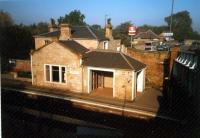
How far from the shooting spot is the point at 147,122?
8320mm

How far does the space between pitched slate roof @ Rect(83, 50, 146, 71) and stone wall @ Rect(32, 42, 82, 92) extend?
677mm

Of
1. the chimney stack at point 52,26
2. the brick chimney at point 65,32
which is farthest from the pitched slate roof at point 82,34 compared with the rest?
the chimney stack at point 52,26

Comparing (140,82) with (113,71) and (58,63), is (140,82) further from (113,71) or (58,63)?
(58,63)

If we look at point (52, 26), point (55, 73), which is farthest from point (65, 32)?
point (55, 73)

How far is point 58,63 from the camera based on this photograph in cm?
1169

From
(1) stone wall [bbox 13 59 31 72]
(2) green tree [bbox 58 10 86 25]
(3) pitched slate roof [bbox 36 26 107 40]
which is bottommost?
(1) stone wall [bbox 13 59 31 72]

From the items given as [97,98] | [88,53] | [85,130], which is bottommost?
[85,130]

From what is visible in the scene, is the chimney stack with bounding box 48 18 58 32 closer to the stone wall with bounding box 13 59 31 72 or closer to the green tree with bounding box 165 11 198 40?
the stone wall with bounding box 13 59 31 72

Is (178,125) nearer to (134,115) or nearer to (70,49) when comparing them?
(134,115)

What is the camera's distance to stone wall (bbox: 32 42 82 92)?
37.0 ft

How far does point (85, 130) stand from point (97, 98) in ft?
8.35

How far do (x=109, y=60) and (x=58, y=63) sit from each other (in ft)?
9.05

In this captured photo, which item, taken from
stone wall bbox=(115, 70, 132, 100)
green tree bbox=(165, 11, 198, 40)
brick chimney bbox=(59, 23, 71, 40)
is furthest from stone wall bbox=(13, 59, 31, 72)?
green tree bbox=(165, 11, 198, 40)

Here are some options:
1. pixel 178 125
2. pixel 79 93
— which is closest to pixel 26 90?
pixel 79 93
